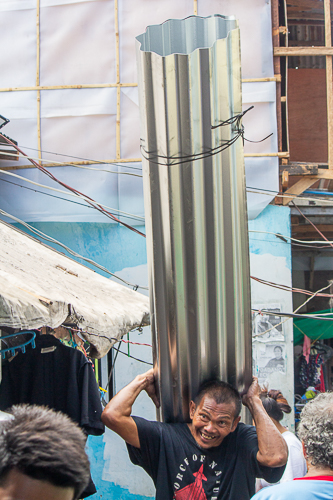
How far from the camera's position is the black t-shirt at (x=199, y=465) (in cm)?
204

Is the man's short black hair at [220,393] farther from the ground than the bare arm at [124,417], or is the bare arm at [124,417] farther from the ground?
the man's short black hair at [220,393]

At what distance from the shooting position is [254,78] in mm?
6664

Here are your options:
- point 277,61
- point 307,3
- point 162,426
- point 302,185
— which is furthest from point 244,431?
point 307,3

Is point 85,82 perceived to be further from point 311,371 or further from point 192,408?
point 311,371

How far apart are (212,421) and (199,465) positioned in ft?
0.72

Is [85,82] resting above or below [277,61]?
below

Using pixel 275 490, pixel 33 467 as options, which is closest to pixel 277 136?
pixel 275 490

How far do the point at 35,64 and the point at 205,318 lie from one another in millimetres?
6264

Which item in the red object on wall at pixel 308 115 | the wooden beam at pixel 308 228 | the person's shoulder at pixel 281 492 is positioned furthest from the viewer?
the red object on wall at pixel 308 115

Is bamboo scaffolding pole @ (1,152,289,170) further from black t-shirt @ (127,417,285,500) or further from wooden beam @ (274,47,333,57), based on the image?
black t-shirt @ (127,417,285,500)

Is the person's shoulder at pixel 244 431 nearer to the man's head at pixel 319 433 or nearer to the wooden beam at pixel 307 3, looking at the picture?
the man's head at pixel 319 433

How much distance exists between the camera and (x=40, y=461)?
1.03m

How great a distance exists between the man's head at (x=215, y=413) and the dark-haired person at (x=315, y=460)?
0.33 meters

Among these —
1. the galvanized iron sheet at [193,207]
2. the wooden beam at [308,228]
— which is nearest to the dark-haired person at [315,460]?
the galvanized iron sheet at [193,207]
